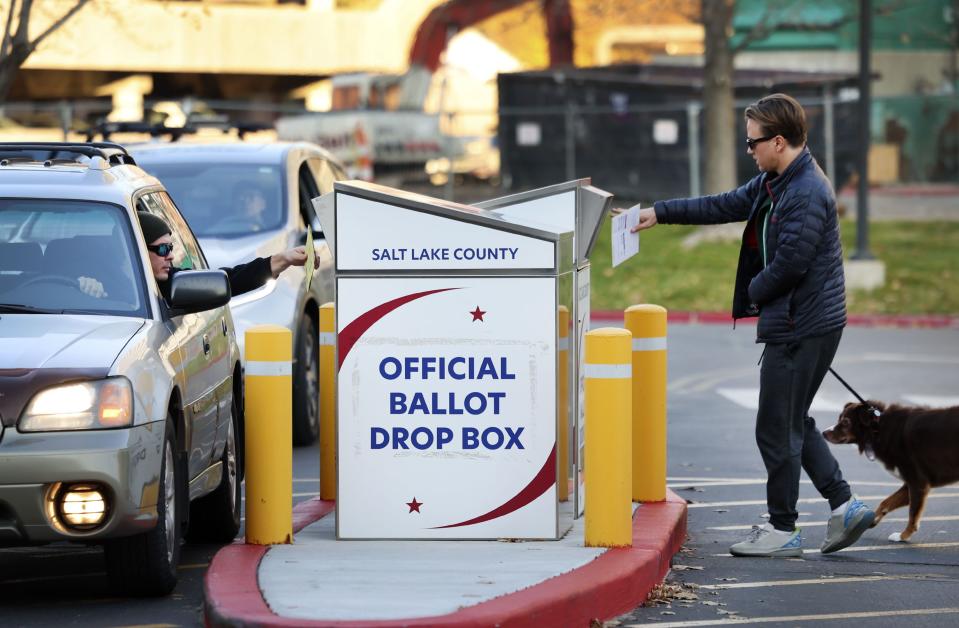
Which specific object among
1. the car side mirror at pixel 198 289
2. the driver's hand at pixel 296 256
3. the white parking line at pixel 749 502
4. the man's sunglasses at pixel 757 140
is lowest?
the white parking line at pixel 749 502

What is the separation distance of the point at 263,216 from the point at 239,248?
1.61 ft

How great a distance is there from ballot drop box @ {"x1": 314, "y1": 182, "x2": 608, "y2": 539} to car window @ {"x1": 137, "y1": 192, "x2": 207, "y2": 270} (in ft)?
3.37

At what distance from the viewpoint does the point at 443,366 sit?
729cm

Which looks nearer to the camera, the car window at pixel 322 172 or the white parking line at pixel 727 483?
the white parking line at pixel 727 483

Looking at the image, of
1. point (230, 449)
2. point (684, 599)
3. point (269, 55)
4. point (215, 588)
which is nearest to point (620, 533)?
point (684, 599)

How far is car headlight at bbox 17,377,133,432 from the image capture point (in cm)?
628

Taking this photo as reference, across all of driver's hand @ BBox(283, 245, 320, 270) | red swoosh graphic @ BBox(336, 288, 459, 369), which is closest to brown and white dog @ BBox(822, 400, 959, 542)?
red swoosh graphic @ BBox(336, 288, 459, 369)

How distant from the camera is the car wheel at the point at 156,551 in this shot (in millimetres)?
6664

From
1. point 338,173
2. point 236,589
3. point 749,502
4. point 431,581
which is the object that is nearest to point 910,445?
point 749,502

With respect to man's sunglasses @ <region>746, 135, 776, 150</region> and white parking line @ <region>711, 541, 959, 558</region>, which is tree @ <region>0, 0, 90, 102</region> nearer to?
man's sunglasses @ <region>746, 135, 776, 150</region>

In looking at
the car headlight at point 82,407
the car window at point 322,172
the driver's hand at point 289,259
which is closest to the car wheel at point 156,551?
the car headlight at point 82,407

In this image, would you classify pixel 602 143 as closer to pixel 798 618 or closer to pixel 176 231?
pixel 176 231

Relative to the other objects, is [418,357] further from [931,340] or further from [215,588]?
[931,340]

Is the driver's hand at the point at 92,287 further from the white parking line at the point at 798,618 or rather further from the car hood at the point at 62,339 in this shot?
the white parking line at the point at 798,618
